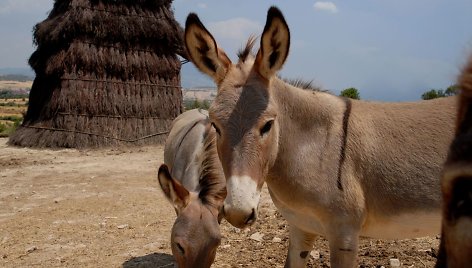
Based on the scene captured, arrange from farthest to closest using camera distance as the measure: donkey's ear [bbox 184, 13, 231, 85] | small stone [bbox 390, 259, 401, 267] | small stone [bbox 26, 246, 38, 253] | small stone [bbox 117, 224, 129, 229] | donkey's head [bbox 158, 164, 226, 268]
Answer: small stone [bbox 117, 224, 129, 229], small stone [bbox 26, 246, 38, 253], small stone [bbox 390, 259, 401, 267], donkey's head [bbox 158, 164, 226, 268], donkey's ear [bbox 184, 13, 231, 85]

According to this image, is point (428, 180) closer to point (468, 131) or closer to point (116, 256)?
point (468, 131)

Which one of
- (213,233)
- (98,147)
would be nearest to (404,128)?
(213,233)

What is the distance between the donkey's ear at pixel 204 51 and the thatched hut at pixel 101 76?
45.7ft

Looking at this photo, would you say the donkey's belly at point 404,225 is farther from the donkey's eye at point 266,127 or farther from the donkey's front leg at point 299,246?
the donkey's eye at point 266,127

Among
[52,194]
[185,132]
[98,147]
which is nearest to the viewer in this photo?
[185,132]

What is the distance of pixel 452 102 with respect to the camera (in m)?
3.52

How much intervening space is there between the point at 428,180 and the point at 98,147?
14.4 meters

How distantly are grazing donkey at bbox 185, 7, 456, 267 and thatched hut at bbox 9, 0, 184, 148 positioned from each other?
46.1 ft

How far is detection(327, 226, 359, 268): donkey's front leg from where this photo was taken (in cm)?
305

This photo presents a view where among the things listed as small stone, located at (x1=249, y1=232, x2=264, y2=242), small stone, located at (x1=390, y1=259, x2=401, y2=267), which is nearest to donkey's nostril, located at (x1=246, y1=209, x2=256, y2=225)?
small stone, located at (x1=390, y1=259, x2=401, y2=267)

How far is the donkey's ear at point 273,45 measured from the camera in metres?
2.81

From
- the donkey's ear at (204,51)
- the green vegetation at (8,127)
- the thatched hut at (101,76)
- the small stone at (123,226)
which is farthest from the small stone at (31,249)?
the green vegetation at (8,127)

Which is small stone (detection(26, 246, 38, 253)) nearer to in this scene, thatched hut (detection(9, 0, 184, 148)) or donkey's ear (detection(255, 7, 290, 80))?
donkey's ear (detection(255, 7, 290, 80))

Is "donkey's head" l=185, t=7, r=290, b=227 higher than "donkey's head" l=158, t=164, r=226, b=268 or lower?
higher
